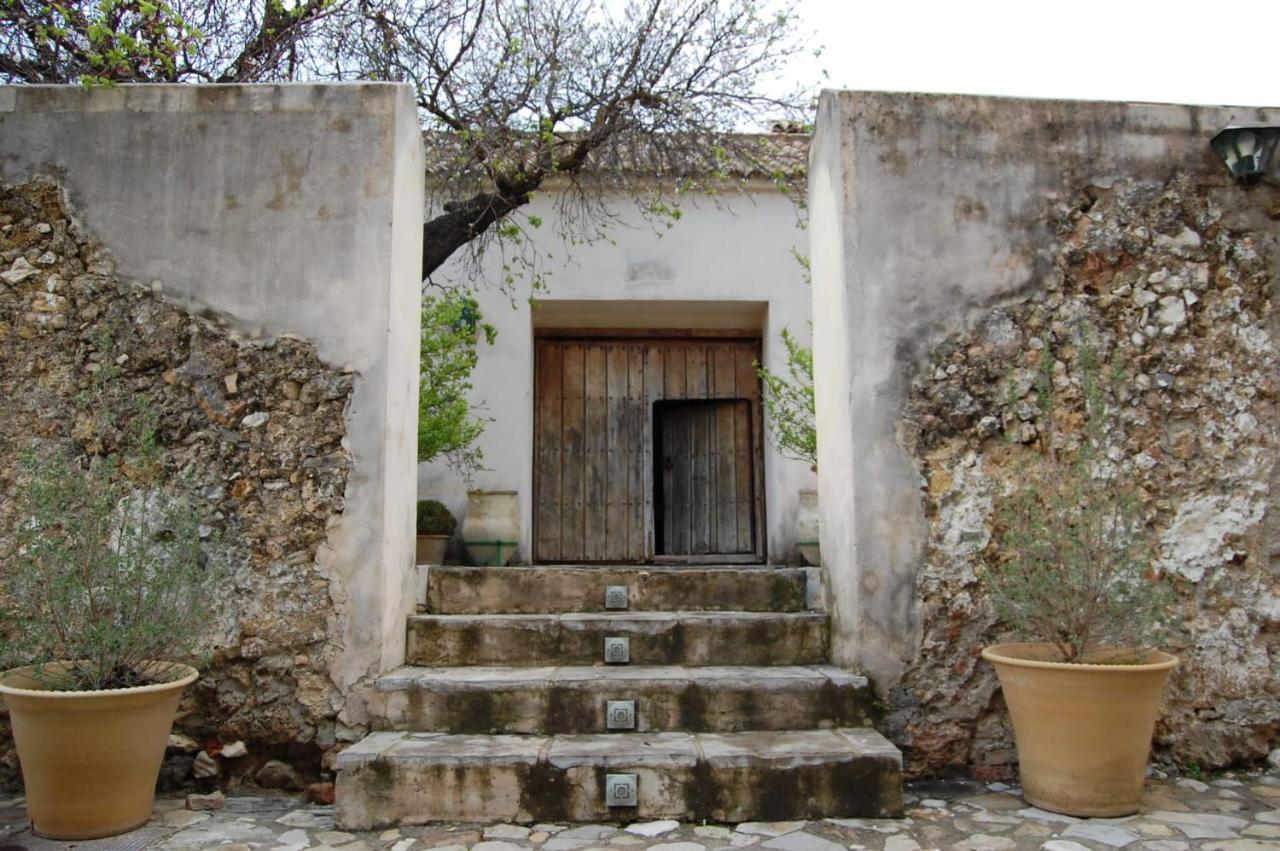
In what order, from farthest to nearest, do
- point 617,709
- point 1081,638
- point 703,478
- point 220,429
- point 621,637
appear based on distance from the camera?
point 703,478
point 621,637
point 220,429
point 617,709
point 1081,638

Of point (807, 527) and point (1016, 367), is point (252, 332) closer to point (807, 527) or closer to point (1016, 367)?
point (1016, 367)

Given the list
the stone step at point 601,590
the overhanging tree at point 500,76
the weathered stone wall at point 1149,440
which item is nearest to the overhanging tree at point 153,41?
the overhanging tree at point 500,76

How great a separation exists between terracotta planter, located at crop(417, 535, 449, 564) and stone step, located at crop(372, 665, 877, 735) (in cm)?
236

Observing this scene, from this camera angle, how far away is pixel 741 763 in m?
2.90

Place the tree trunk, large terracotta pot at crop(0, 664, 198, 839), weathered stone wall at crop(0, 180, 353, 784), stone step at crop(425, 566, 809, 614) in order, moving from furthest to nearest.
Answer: the tree trunk, stone step at crop(425, 566, 809, 614), weathered stone wall at crop(0, 180, 353, 784), large terracotta pot at crop(0, 664, 198, 839)

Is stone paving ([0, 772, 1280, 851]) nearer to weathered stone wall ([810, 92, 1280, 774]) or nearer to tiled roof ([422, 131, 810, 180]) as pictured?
weathered stone wall ([810, 92, 1280, 774])

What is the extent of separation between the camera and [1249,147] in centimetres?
359

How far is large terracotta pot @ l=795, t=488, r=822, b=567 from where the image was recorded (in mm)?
6117

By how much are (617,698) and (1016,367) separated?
1.93 m

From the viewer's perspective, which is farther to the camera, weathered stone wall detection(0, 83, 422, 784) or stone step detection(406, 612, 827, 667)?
stone step detection(406, 612, 827, 667)

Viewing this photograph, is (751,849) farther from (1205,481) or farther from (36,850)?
(1205,481)

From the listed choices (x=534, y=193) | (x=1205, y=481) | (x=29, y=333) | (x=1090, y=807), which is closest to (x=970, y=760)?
(x=1090, y=807)

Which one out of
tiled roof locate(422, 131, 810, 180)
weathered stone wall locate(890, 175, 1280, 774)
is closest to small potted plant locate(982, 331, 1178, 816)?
weathered stone wall locate(890, 175, 1280, 774)

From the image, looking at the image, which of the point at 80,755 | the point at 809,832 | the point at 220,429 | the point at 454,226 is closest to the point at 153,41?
the point at 454,226
